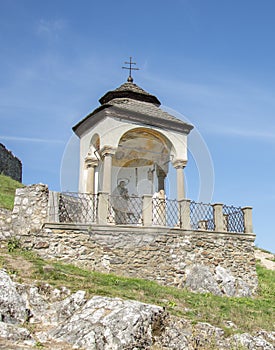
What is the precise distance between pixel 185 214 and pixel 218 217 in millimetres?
1275

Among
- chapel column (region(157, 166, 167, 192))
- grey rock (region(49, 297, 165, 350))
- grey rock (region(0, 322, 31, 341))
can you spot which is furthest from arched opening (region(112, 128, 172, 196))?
grey rock (region(0, 322, 31, 341))

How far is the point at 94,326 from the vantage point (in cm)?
661

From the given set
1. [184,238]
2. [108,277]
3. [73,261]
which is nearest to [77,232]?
[73,261]

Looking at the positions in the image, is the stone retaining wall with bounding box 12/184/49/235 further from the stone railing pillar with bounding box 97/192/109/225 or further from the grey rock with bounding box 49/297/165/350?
the grey rock with bounding box 49/297/165/350

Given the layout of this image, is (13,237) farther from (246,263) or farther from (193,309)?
(246,263)

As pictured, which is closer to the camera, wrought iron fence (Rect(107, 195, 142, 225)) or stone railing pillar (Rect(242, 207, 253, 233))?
stone railing pillar (Rect(242, 207, 253, 233))

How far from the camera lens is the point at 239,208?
45.9ft

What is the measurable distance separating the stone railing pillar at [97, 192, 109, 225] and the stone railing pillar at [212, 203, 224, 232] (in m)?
3.72

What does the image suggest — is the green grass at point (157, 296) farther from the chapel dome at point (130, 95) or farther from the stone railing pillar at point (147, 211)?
the chapel dome at point (130, 95)

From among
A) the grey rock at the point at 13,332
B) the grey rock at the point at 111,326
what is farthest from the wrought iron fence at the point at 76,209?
the grey rock at the point at 13,332

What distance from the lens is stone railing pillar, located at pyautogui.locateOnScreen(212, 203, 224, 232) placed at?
13.2m

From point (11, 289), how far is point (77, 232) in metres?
4.23

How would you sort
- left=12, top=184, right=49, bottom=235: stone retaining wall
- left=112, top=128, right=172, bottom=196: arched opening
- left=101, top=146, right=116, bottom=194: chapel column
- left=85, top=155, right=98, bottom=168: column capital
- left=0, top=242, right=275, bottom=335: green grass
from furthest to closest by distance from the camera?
1. left=112, top=128, right=172, bottom=196: arched opening
2. left=85, top=155, right=98, bottom=168: column capital
3. left=101, top=146, right=116, bottom=194: chapel column
4. left=12, top=184, right=49, bottom=235: stone retaining wall
5. left=0, top=242, right=275, bottom=335: green grass

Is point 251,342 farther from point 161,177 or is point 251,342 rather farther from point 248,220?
point 161,177
